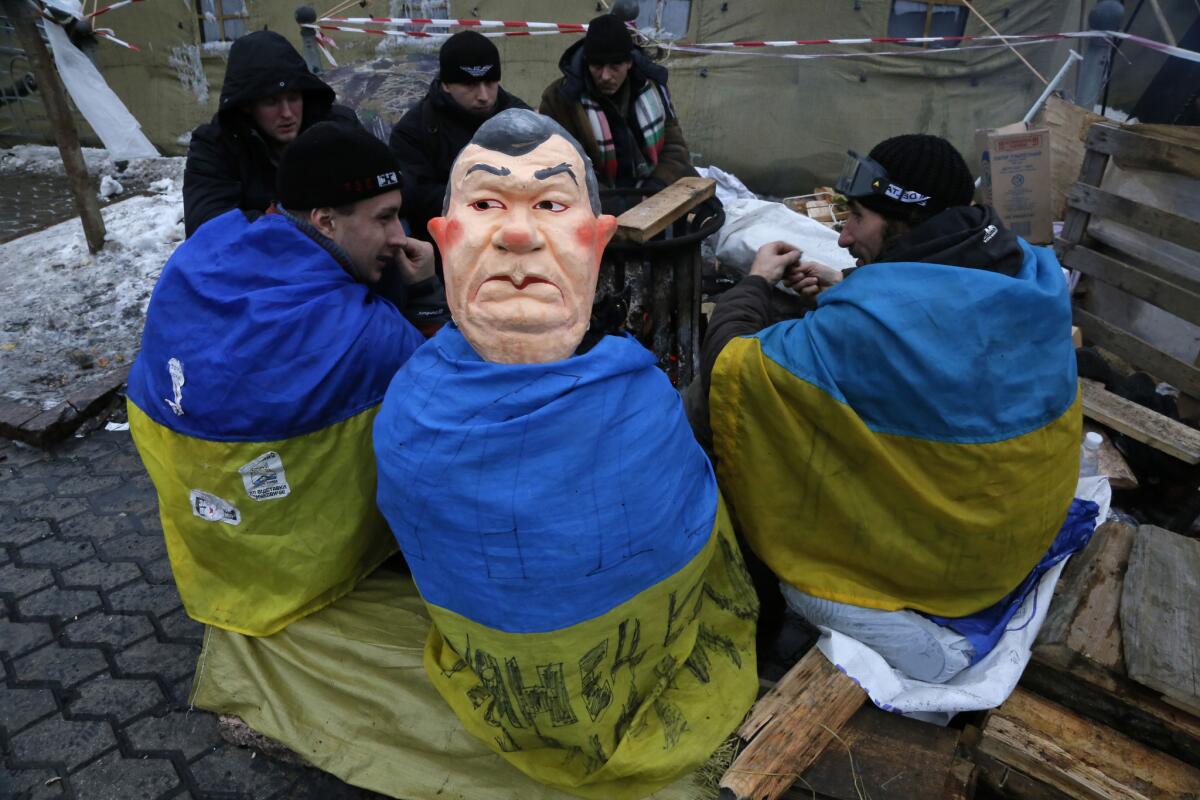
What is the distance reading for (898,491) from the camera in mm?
2178

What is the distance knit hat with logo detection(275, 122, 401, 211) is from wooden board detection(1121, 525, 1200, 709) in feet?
8.74

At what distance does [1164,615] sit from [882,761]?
3.46 feet

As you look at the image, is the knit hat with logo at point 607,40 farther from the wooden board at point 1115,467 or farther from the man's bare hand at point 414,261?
the wooden board at point 1115,467

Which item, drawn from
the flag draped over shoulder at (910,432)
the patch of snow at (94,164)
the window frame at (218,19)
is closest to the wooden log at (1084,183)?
the flag draped over shoulder at (910,432)

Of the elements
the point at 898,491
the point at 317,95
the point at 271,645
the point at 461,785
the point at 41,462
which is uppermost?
the point at 317,95

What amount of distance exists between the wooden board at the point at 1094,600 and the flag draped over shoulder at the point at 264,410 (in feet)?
7.05

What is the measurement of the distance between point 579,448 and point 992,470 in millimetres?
1166

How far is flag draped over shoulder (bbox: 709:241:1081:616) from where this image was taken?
2.05 m

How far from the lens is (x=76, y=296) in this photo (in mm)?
Answer: 6023

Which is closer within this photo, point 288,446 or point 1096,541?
point 288,446

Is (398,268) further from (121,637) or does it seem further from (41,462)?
(41,462)

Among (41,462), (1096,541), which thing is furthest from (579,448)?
(41,462)

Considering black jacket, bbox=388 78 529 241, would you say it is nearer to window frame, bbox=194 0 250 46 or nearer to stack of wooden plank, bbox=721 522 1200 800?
stack of wooden plank, bbox=721 522 1200 800

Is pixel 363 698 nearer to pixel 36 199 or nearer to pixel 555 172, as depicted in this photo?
pixel 555 172
